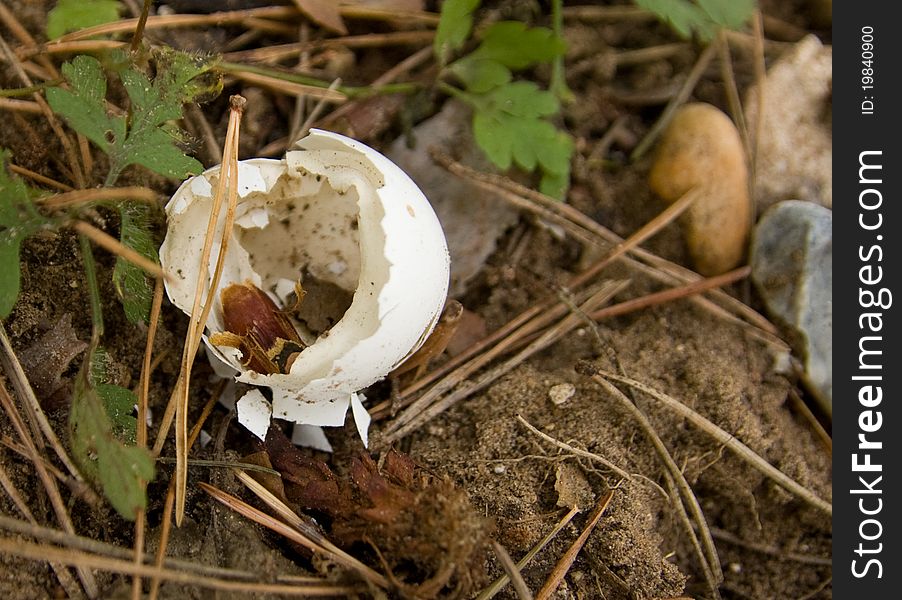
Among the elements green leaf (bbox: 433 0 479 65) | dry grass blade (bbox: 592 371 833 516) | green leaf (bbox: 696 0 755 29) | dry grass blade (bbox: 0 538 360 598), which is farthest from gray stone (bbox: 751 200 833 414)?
dry grass blade (bbox: 0 538 360 598)

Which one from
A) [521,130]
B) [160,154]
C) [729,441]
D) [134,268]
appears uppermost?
[160,154]

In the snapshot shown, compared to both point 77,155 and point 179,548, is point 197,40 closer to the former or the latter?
point 77,155

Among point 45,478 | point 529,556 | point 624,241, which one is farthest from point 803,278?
point 45,478

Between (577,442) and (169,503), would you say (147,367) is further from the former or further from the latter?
(577,442)

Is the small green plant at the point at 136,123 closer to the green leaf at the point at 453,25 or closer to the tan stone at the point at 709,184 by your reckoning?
the green leaf at the point at 453,25

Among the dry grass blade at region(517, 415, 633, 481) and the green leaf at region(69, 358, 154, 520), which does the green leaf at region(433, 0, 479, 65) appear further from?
the green leaf at region(69, 358, 154, 520)

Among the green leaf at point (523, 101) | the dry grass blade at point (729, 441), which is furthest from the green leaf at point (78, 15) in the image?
the dry grass blade at point (729, 441)

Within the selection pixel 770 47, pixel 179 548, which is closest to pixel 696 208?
pixel 770 47
